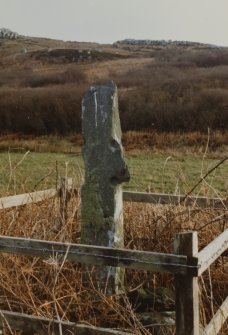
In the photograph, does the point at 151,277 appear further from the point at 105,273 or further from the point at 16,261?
the point at 16,261

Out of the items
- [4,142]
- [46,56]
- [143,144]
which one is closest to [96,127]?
[143,144]

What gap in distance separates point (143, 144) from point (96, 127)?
21.3m

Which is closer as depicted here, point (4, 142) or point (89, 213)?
point (89, 213)

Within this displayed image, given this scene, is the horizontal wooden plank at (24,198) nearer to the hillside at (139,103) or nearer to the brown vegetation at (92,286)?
the brown vegetation at (92,286)

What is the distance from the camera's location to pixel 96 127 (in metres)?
4.61

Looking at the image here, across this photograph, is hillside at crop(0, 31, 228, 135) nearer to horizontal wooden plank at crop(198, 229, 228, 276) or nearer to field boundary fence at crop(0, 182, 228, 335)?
horizontal wooden plank at crop(198, 229, 228, 276)

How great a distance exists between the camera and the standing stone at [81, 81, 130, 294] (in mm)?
4469

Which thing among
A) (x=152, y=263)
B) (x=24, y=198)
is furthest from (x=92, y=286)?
(x=24, y=198)

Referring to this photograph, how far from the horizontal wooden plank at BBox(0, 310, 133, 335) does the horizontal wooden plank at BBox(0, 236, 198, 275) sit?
0.39m

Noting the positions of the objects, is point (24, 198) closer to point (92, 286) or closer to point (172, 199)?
point (172, 199)

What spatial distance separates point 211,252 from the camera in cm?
335

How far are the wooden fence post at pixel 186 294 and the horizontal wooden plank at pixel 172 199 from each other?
7.09 feet

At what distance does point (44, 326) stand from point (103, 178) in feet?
4.44

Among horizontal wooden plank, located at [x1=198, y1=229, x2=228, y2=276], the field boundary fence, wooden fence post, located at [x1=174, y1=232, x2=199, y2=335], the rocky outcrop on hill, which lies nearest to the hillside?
horizontal wooden plank, located at [x1=198, y1=229, x2=228, y2=276]
